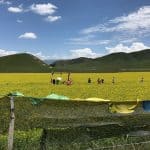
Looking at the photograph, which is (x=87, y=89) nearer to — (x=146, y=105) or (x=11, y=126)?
(x=146, y=105)

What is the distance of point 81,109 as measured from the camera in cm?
947

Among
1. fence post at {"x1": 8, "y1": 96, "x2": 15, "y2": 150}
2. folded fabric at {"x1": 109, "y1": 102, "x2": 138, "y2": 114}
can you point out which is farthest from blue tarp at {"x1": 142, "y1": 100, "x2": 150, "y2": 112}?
fence post at {"x1": 8, "y1": 96, "x2": 15, "y2": 150}

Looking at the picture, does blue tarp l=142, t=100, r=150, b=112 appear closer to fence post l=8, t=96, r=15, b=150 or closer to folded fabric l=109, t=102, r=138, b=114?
folded fabric l=109, t=102, r=138, b=114

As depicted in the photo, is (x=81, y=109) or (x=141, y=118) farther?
(x=141, y=118)

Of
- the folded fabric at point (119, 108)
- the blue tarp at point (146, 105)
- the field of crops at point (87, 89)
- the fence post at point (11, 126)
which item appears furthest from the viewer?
the field of crops at point (87, 89)

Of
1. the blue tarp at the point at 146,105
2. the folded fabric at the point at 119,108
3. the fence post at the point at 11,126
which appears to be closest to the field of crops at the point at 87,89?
the blue tarp at the point at 146,105

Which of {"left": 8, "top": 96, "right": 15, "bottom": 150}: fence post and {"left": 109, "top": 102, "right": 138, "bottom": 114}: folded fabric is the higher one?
{"left": 109, "top": 102, "right": 138, "bottom": 114}: folded fabric

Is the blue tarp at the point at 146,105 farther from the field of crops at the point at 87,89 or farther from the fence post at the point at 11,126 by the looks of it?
the field of crops at the point at 87,89

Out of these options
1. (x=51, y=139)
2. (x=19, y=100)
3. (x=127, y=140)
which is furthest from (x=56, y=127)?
(x=127, y=140)

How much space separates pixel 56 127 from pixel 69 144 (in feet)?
1.76

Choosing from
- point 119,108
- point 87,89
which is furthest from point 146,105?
point 87,89

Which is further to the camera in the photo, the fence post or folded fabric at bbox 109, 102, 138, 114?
folded fabric at bbox 109, 102, 138, 114

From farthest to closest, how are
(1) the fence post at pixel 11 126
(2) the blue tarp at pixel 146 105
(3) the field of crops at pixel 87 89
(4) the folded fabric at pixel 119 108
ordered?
1. (3) the field of crops at pixel 87 89
2. (2) the blue tarp at pixel 146 105
3. (4) the folded fabric at pixel 119 108
4. (1) the fence post at pixel 11 126

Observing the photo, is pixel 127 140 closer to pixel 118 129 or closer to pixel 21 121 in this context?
pixel 118 129
